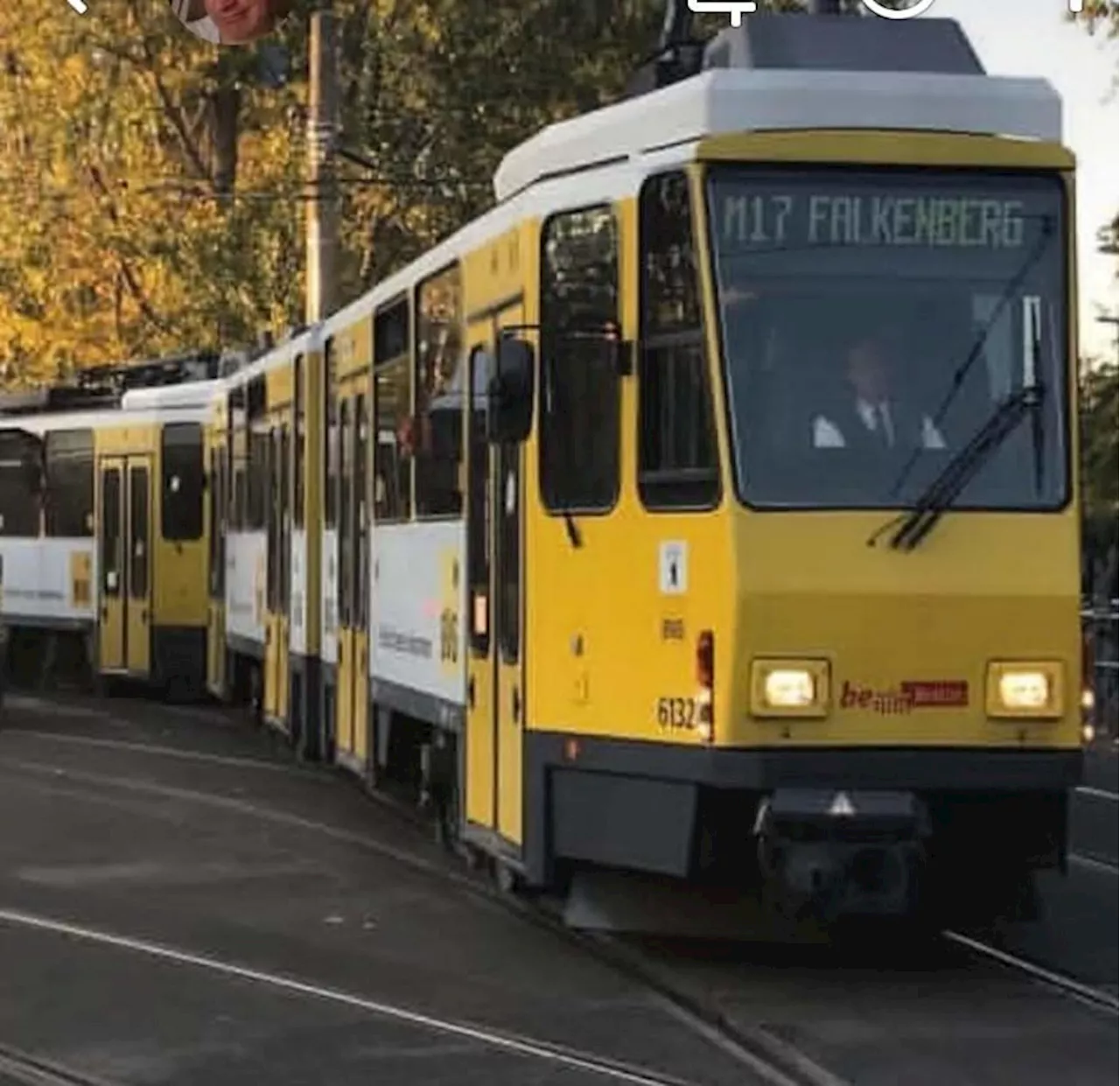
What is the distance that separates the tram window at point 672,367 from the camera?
10.5 meters

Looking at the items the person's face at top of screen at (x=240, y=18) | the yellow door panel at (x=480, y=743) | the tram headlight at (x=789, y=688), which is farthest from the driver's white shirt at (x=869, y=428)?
the person's face at top of screen at (x=240, y=18)

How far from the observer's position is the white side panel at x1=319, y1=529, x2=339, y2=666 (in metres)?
17.9

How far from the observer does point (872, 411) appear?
34.4 feet

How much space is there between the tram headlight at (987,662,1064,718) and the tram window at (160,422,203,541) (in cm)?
1847

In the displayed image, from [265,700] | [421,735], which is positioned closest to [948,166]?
[421,735]

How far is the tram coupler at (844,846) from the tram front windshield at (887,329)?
105 cm

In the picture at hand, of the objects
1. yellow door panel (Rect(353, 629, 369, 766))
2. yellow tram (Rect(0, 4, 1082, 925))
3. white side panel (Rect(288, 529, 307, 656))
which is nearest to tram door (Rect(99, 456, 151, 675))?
white side panel (Rect(288, 529, 307, 656))

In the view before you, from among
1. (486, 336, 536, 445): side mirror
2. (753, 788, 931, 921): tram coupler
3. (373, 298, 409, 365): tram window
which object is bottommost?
(753, 788, 931, 921): tram coupler

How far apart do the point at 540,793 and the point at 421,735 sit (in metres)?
3.84

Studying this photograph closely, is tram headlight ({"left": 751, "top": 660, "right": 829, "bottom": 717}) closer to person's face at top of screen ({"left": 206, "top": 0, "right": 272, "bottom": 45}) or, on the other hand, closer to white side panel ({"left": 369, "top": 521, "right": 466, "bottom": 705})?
white side panel ({"left": 369, "top": 521, "right": 466, "bottom": 705})

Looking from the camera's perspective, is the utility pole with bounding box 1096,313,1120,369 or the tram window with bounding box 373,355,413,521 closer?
the tram window with bounding box 373,355,413,521

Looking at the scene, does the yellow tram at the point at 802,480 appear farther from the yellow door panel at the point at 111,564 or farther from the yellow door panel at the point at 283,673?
the yellow door panel at the point at 111,564

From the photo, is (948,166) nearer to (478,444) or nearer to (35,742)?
(478,444)

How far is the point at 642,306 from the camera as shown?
424 inches
